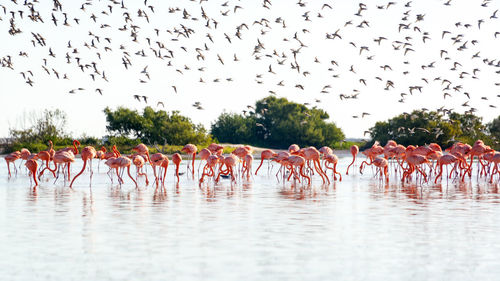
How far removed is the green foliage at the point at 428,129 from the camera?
226 ft

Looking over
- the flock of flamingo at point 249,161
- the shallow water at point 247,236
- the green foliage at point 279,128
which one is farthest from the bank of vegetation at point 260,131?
the shallow water at point 247,236

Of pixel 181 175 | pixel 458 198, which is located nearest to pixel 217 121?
pixel 181 175

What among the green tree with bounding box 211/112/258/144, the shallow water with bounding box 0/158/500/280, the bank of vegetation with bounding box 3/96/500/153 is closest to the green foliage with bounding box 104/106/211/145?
the bank of vegetation with bounding box 3/96/500/153

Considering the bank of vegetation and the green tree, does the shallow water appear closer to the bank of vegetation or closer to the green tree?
the bank of vegetation

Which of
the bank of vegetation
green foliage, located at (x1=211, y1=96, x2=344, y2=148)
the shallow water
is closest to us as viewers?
the shallow water

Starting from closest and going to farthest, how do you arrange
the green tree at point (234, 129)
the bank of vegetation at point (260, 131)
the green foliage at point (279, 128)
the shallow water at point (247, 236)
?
the shallow water at point (247, 236), the bank of vegetation at point (260, 131), the green foliage at point (279, 128), the green tree at point (234, 129)

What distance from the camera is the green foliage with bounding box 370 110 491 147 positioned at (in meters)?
68.8

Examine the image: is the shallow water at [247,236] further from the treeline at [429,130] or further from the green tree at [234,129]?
the green tree at [234,129]

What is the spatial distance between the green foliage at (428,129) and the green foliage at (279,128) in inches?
501

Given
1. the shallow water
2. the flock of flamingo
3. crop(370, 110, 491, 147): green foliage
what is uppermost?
crop(370, 110, 491, 147): green foliage

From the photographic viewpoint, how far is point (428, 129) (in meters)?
68.8

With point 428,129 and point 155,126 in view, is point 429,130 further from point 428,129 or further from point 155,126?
point 155,126

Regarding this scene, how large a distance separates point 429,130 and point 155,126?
27.6 meters

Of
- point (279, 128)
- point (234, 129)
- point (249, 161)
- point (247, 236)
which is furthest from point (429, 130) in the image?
point (247, 236)
